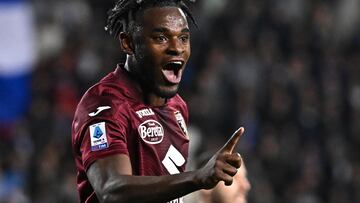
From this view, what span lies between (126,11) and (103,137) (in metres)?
0.67

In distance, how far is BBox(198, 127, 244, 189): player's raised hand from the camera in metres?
3.77

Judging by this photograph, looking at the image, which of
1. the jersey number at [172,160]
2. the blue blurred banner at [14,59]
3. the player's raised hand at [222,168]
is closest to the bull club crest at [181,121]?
the jersey number at [172,160]

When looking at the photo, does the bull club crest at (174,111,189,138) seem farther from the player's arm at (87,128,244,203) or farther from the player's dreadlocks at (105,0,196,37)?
the player's arm at (87,128,244,203)

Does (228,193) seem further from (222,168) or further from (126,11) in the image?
(222,168)

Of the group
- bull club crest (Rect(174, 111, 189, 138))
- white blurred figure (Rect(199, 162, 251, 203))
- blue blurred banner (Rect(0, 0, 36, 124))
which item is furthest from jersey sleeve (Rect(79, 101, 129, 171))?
blue blurred banner (Rect(0, 0, 36, 124))

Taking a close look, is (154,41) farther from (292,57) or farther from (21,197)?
(292,57)

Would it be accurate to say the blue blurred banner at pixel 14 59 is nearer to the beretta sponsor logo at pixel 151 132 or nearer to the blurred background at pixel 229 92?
the blurred background at pixel 229 92

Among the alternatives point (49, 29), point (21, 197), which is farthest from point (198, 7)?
point (21, 197)

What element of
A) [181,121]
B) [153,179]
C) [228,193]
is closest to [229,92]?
[228,193]

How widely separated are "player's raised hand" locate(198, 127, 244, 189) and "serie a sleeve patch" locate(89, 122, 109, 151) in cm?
52

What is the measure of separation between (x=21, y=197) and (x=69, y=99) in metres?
1.82

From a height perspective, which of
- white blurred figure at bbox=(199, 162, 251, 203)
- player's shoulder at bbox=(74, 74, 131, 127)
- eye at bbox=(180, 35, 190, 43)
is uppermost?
eye at bbox=(180, 35, 190, 43)

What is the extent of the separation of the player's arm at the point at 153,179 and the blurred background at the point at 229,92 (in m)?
6.46

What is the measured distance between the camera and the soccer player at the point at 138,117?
400cm
